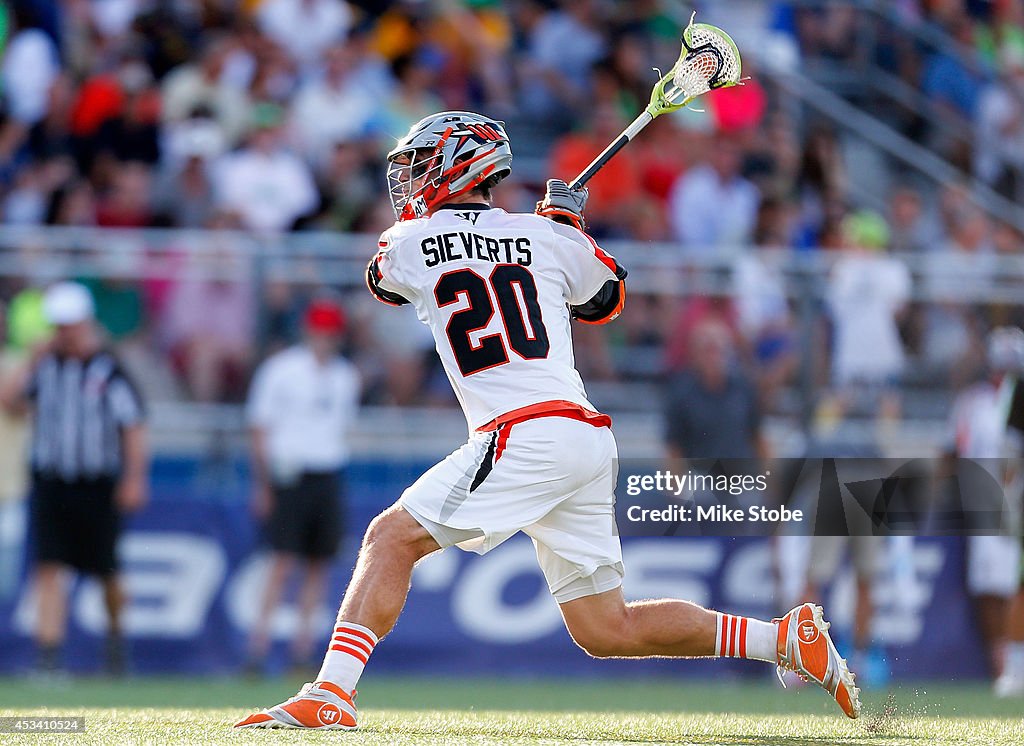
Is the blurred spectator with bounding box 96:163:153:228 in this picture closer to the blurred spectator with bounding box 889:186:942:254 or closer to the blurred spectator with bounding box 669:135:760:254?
the blurred spectator with bounding box 669:135:760:254

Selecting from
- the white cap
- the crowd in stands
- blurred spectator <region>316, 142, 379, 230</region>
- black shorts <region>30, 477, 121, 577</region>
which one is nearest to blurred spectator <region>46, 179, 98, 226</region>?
the crowd in stands

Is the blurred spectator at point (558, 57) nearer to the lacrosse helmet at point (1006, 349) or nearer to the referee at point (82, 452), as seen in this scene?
the lacrosse helmet at point (1006, 349)

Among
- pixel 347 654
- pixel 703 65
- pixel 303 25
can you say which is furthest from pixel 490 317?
pixel 303 25

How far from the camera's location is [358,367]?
1204cm

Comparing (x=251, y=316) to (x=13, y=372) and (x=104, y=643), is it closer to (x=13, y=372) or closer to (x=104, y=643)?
(x=13, y=372)

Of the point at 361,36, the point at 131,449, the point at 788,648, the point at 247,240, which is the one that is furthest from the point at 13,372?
the point at 788,648

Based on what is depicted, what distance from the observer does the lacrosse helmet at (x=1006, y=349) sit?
36.8 ft

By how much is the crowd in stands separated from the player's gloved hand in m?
5.17

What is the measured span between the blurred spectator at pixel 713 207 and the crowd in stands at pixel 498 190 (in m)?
0.02

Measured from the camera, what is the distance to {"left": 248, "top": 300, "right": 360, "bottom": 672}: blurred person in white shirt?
1173 cm

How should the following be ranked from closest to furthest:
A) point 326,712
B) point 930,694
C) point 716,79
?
1. point 326,712
2. point 716,79
3. point 930,694

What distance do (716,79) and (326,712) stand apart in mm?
3347

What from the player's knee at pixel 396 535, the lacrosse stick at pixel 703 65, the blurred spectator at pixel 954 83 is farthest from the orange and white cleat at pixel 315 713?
the blurred spectator at pixel 954 83

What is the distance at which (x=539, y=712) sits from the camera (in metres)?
8.47
